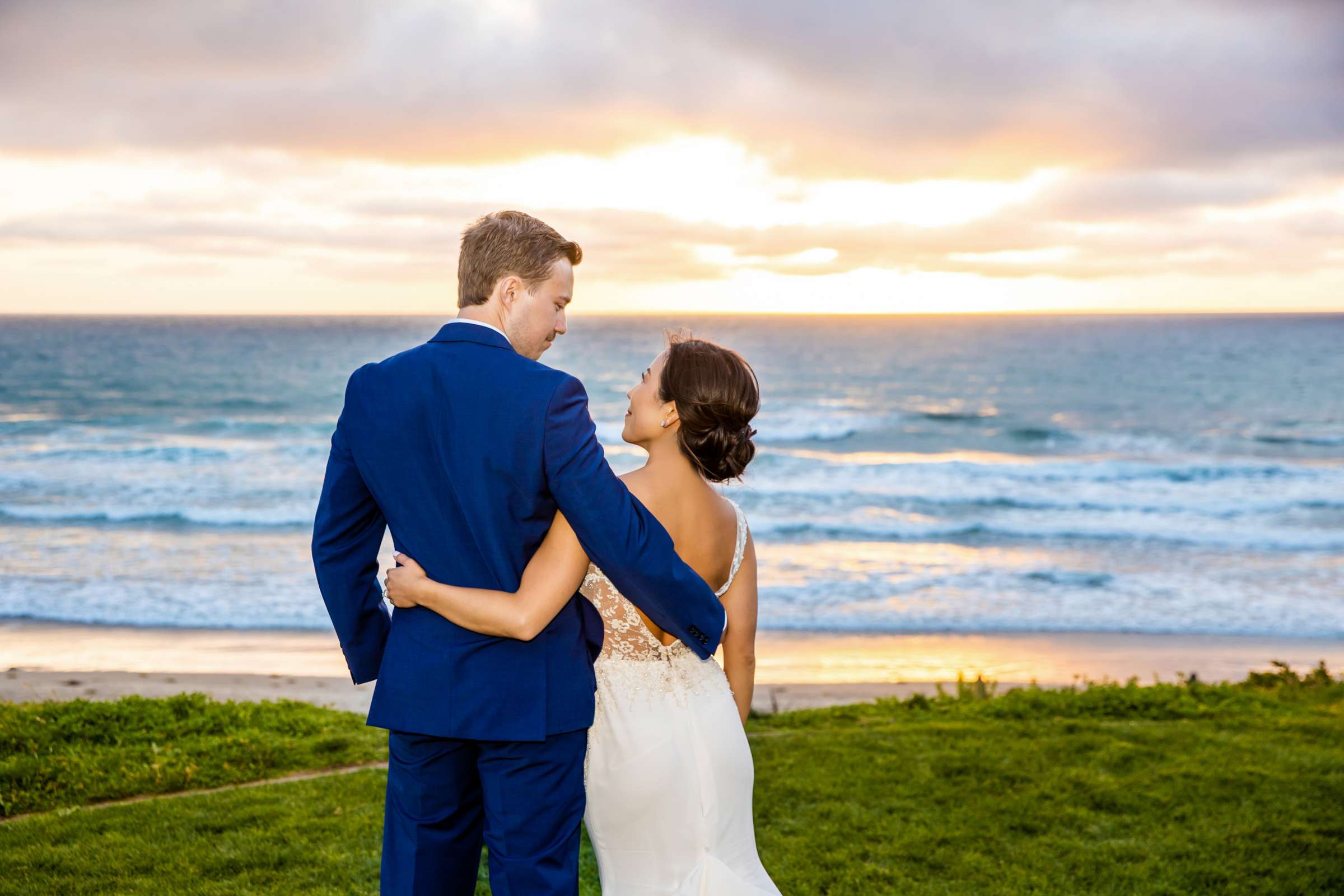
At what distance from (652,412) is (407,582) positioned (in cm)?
73

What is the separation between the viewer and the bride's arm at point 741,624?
2.67m

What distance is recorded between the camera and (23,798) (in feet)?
14.6

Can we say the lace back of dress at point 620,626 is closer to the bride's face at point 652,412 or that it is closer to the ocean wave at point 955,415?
the bride's face at point 652,412

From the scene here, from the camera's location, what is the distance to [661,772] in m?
2.49

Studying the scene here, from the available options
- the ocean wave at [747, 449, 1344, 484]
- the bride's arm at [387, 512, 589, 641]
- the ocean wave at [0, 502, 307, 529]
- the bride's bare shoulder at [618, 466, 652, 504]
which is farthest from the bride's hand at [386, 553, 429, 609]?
the ocean wave at [747, 449, 1344, 484]

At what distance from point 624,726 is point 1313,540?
704 inches

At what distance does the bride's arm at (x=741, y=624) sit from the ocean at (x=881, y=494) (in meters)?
9.05

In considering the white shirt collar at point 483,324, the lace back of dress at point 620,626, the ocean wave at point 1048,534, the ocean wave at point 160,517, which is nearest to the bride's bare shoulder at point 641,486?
the lace back of dress at point 620,626

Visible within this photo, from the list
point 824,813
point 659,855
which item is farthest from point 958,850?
point 659,855

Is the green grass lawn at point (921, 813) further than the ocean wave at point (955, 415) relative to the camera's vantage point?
No

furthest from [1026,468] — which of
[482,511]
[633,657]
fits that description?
[482,511]

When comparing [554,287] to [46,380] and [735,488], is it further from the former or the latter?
[46,380]

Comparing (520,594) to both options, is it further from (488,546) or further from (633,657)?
(633,657)

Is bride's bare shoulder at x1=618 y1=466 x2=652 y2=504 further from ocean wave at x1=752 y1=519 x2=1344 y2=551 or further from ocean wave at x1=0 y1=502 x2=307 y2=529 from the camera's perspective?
ocean wave at x1=0 y1=502 x2=307 y2=529
